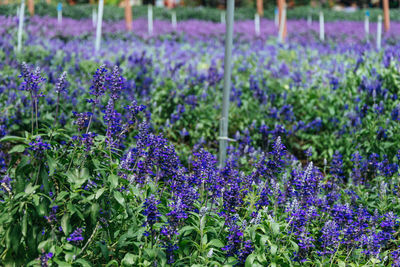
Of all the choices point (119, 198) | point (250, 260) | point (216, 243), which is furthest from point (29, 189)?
point (250, 260)

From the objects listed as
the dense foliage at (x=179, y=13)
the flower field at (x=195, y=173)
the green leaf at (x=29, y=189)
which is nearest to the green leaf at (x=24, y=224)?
the flower field at (x=195, y=173)

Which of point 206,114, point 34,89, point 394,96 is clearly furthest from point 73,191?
point 394,96

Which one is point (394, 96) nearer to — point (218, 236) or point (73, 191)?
point (218, 236)

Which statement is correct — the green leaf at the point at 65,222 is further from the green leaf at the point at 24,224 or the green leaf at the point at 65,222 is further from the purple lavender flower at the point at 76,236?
the green leaf at the point at 24,224

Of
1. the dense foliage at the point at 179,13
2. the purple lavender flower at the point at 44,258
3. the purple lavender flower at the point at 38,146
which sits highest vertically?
the dense foliage at the point at 179,13

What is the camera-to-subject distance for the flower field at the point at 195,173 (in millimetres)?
2633

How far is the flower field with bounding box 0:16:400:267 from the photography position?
104 inches

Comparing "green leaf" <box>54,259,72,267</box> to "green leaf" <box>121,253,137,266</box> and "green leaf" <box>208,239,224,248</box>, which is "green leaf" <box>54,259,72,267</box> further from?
"green leaf" <box>208,239,224,248</box>

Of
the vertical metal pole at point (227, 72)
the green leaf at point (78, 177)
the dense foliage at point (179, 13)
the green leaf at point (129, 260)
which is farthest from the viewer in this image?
the dense foliage at point (179, 13)

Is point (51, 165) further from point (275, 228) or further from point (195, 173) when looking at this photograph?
point (275, 228)

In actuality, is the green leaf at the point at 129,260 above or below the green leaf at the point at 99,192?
below

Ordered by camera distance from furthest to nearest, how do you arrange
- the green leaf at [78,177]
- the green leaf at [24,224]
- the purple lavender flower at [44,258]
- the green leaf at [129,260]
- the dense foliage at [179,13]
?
the dense foliage at [179,13] < the green leaf at [129,260] < the green leaf at [78,177] < the green leaf at [24,224] < the purple lavender flower at [44,258]

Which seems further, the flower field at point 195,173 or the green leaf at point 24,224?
the flower field at point 195,173

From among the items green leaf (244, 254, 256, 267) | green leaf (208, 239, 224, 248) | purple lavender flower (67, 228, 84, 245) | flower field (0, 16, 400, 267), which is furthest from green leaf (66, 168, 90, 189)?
green leaf (244, 254, 256, 267)
